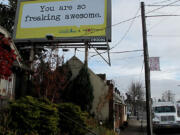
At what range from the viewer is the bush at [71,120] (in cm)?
982

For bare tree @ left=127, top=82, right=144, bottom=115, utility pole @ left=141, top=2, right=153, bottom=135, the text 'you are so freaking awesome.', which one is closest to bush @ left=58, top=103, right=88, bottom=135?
utility pole @ left=141, top=2, right=153, bottom=135

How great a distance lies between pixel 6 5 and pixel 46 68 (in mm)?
14336

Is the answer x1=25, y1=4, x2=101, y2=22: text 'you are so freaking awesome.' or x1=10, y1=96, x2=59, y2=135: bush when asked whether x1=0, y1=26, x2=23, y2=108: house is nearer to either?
x1=10, y1=96, x2=59, y2=135: bush

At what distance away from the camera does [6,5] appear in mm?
24656

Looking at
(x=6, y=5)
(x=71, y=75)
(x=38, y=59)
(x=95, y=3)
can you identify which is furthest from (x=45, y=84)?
(x=6, y=5)

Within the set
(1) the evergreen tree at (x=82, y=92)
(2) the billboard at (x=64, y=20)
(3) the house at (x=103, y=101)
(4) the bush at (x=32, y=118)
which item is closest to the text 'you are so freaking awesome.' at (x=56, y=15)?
(2) the billboard at (x=64, y=20)

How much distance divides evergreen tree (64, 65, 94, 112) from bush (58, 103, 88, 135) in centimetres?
432

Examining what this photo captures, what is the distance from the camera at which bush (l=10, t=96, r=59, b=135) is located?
25.0 ft

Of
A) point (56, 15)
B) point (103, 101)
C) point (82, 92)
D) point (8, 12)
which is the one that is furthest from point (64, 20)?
point (8, 12)

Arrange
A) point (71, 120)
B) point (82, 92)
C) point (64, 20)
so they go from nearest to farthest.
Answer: point (71, 120) → point (82, 92) → point (64, 20)

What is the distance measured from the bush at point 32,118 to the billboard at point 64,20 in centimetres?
863

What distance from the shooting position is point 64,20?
54.5 feet

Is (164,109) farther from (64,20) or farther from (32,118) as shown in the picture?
(32,118)

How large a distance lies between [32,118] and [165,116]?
13.5 meters
